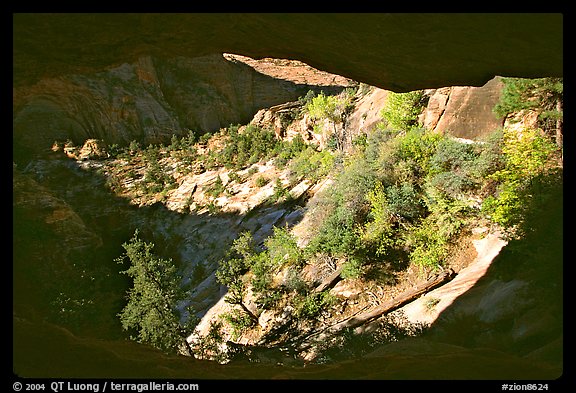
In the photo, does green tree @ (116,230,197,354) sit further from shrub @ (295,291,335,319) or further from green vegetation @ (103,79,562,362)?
shrub @ (295,291,335,319)

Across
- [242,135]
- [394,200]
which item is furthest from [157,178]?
[394,200]

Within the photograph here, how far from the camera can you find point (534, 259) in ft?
29.8

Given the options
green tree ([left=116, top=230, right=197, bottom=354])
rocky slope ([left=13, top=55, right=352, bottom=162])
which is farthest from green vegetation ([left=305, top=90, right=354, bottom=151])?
green tree ([left=116, top=230, right=197, bottom=354])

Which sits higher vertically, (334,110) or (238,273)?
(334,110)

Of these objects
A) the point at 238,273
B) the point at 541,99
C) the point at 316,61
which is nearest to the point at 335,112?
the point at 238,273

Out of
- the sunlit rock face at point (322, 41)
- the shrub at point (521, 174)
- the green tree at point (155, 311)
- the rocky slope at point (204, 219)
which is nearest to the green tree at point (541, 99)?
the shrub at point (521, 174)

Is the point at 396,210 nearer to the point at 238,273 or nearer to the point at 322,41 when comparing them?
the point at 238,273

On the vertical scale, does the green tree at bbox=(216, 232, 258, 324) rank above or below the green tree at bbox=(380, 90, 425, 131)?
below

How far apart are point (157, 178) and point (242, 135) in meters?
7.15

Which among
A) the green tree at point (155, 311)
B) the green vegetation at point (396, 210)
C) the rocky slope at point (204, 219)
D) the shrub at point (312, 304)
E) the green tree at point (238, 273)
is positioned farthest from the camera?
the green tree at point (238, 273)

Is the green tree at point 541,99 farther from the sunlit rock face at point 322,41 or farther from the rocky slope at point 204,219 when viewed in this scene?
the sunlit rock face at point 322,41

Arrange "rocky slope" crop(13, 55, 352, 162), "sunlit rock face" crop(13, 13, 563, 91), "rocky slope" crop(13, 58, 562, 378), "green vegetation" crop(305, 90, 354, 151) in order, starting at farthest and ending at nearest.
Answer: "rocky slope" crop(13, 55, 352, 162)
"green vegetation" crop(305, 90, 354, 151)
"rocky slope" crop(13, 58, 562, 378)
"sunlit rock face" crop(13, 13, 563, 91)


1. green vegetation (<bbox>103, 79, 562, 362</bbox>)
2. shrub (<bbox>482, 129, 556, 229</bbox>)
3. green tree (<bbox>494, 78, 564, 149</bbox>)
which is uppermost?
green tree (<bbox>494, 78, 564, 149</bbox>)

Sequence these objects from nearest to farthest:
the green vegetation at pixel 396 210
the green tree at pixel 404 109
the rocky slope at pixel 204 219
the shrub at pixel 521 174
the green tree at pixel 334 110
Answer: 1. the rocky slope at pixel 204 219
2. the shrub at pixel 521 174
3. the green vegetation at pixel 396 210
4. the green tree at pixel 404 109
5. the green tree at pixel 334 110
